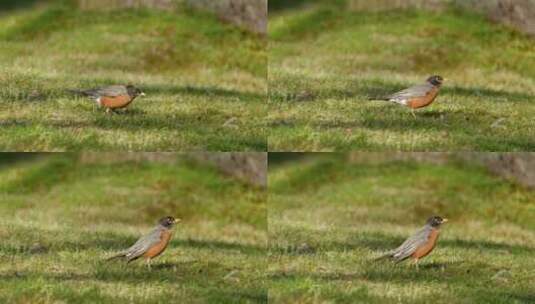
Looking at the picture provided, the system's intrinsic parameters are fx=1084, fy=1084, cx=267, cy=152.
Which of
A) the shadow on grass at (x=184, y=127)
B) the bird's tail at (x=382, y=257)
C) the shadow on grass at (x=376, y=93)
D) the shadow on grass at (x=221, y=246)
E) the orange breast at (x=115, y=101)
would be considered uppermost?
the orange breast at (x=115, y=101)

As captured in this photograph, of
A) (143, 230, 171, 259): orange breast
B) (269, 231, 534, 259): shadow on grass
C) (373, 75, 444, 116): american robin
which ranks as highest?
(373, 75, 444, 116): american robin

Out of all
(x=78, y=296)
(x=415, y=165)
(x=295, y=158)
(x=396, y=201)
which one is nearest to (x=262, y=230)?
(x=295, y=158)

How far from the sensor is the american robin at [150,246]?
20797mm

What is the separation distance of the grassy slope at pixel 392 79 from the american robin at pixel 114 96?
10.3ft

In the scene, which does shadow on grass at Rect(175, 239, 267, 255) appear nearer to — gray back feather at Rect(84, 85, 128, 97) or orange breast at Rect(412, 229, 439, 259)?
gray back feather at Rect(84, 85, 128, 97)

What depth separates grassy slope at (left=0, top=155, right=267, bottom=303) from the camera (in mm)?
19625

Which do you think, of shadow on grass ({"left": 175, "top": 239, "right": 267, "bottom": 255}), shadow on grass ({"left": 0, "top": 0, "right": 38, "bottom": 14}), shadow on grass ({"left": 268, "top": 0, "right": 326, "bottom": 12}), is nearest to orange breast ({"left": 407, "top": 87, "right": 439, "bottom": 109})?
shadow on grass ({"left": 175, "top": 239, "right": 267, "bottom": 255})

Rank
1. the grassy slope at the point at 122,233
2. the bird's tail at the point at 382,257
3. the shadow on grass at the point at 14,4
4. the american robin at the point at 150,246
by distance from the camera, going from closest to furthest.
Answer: the grassy slope at the point at 122,233 → the american robin at the point at 150,246 → the bird's tail at the point at 382,257 → the shadow on grass at the point at 14,4

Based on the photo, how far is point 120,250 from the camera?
22375 mm

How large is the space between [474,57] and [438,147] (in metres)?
8.88

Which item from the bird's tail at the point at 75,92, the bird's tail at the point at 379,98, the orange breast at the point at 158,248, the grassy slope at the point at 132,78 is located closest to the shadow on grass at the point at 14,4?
the grassy slope at the point at 132,78

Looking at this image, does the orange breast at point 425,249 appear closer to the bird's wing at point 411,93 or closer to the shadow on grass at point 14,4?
the bird's wing at point 411,93

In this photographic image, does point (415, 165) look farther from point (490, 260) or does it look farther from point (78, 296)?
point (78, 296)

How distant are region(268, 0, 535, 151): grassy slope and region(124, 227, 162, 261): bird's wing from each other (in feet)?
10.6
